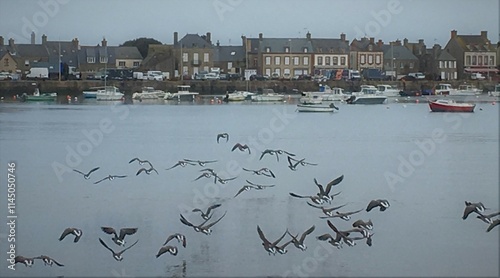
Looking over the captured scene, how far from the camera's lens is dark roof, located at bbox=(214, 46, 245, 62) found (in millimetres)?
52656

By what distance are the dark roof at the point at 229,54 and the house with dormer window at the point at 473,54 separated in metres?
11.5

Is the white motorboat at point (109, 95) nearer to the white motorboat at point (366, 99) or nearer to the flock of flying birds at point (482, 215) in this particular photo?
→ the white motorboat at point (366, 99)

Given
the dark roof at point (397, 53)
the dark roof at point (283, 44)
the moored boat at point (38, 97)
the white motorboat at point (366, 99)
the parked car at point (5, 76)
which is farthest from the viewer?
the dark roof at point (397, 53)

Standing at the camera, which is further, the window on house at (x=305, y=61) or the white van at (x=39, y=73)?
the window on house at (x=305, y=61)

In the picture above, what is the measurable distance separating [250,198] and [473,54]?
1669 inches

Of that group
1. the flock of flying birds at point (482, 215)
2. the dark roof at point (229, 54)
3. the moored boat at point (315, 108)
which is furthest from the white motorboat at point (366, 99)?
the flock of flying birds at point (482, 215)

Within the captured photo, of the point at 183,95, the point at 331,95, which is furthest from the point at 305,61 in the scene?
the point at 183,95

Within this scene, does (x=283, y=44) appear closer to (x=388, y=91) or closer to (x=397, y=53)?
(x=397, y=53)

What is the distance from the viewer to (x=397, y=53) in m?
54.6

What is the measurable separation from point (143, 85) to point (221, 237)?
3732 centimetres

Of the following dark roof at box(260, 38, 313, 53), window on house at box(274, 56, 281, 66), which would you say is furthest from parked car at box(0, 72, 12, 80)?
window on house at box(274, 56, 281, 66)

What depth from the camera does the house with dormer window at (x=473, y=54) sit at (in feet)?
171

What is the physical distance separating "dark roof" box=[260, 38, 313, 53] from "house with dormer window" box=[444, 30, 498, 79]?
7863mm

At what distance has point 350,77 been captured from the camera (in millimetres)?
49719
